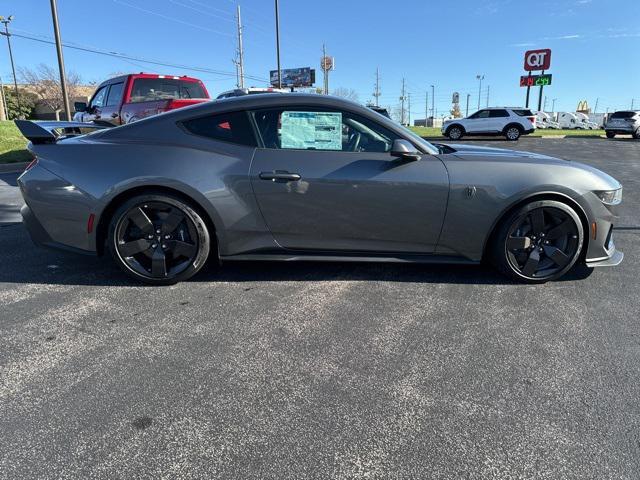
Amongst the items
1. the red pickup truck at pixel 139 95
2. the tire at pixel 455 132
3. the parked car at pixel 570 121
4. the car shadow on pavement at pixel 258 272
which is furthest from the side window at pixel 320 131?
the parked car at pixel 570 121

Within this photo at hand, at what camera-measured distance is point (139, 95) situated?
8.81 m

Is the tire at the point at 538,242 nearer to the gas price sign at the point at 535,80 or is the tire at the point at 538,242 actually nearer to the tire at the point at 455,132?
A: the tire at the point at 455,132

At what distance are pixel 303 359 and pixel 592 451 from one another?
4.57ft

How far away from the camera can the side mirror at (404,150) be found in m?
3.25

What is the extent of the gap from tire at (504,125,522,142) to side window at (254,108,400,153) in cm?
2255

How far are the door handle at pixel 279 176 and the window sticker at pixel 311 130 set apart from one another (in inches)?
9.1

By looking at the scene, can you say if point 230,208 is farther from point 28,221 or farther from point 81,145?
point 28,221

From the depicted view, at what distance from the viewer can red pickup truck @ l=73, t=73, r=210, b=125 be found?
8.41 m

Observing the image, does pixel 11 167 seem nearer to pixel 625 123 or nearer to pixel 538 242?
pixel 538 242

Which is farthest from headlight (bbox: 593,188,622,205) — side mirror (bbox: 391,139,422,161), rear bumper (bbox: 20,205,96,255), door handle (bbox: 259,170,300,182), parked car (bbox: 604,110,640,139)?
parked car (bbox: 604,110,640,139)

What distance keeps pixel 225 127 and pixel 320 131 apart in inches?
29.0

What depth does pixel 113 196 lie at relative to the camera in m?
3.39

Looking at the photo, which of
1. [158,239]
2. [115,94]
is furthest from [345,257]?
[115,94]

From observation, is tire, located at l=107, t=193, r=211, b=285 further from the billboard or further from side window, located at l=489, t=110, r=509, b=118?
the billboard
